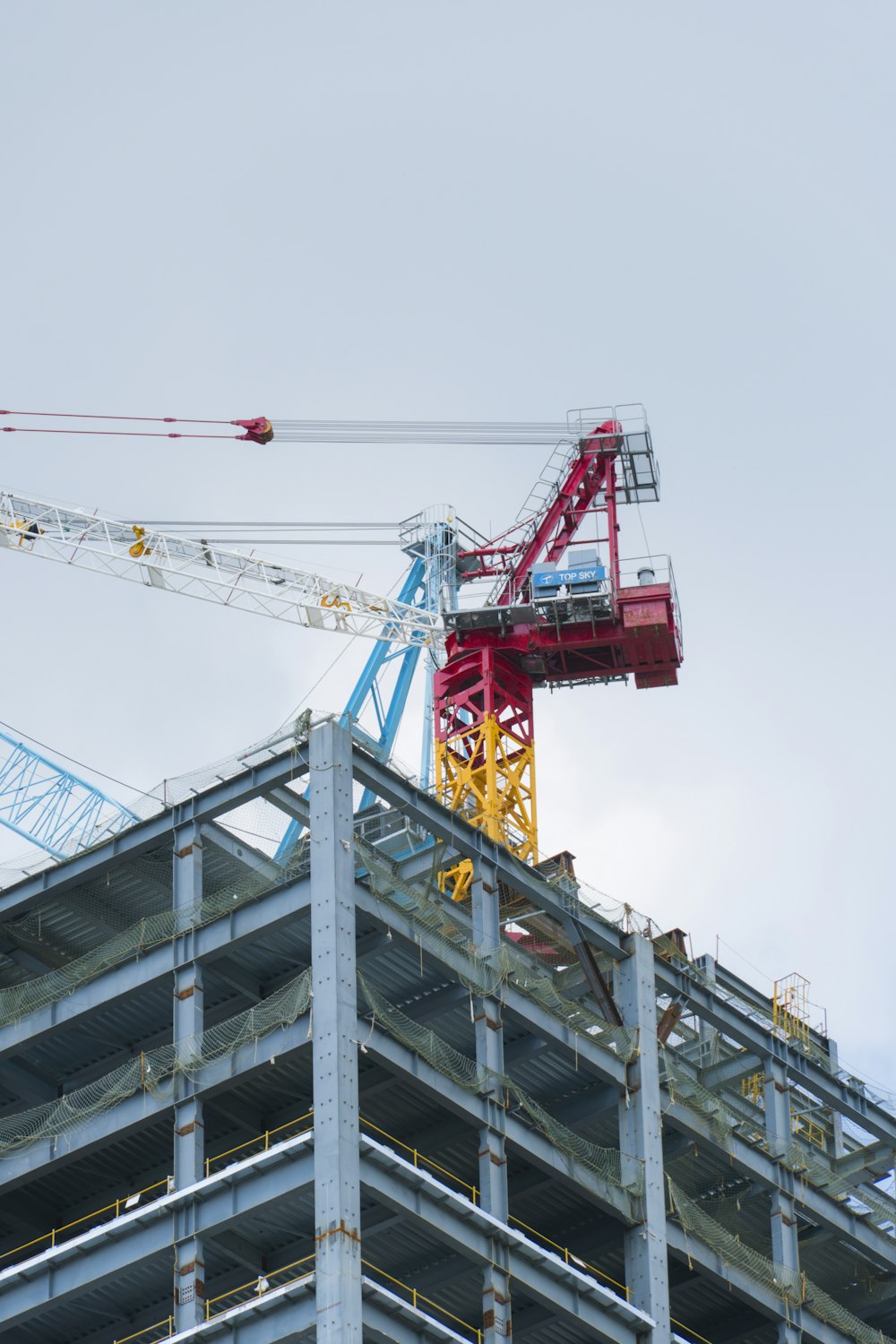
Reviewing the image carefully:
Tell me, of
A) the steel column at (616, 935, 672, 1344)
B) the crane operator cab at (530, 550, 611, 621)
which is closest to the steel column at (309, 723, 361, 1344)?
the steel column at (616, 935, 672, 1344)

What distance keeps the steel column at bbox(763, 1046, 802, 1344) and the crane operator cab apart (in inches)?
1315

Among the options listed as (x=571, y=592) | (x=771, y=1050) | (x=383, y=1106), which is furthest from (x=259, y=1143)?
(x=571, y=592)

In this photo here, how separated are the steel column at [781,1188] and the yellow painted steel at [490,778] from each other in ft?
92.2

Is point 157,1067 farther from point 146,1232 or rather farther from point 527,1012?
point 527,1012

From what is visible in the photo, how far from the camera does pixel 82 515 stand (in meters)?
136

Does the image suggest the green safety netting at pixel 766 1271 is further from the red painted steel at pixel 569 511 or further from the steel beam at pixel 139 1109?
the red painted steel at pixel 569 511

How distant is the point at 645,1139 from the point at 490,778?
127 feet

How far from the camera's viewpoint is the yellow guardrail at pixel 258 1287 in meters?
70.8

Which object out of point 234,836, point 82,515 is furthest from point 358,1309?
point 82,515

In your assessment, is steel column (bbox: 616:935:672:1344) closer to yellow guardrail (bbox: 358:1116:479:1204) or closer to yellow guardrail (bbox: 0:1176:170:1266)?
yellow guardrail (bbox: 358:1116:479:1204)

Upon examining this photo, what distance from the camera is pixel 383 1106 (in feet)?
255

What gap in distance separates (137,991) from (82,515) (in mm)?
62927

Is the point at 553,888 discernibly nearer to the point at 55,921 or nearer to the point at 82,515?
the point at 55,921

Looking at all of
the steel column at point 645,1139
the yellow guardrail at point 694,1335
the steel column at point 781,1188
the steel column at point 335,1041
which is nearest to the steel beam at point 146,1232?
the steel column at point 335,1041
